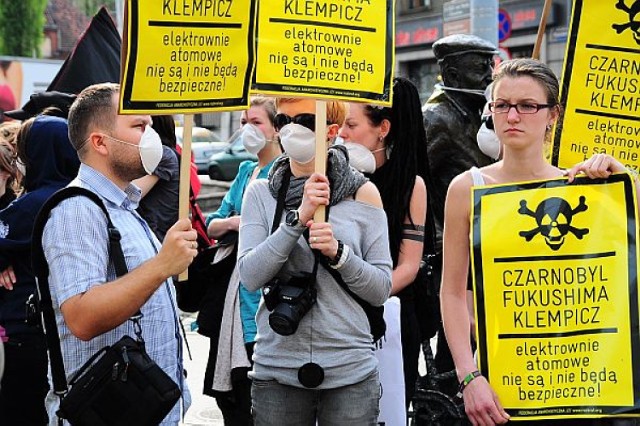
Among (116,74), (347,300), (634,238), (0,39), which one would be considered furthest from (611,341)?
(0,39)

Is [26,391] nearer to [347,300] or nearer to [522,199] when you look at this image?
[347,300]

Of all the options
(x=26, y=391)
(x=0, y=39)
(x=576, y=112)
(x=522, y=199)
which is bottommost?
(x=26, y=391)

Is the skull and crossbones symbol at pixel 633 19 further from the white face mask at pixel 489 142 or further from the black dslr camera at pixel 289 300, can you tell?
the black dslr camera at pixel 289 300

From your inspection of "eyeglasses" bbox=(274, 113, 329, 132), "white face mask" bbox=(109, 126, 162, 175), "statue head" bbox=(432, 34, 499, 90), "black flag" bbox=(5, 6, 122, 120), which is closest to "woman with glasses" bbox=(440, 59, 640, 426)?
"eyeglasses" bbox=(274, 113, 329, 132)

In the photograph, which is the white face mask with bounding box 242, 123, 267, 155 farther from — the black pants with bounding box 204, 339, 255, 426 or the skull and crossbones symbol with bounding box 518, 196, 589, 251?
the skull and crossbones symbol with bounding box 518, 196, 589, 251

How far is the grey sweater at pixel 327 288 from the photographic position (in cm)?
388

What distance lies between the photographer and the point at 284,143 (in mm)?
4102

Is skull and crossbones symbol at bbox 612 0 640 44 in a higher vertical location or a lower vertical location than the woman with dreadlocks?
higher

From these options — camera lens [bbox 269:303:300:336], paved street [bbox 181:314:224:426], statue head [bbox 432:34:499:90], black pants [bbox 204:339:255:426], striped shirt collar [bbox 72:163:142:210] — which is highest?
statue head [bbox 432:34:499:90]

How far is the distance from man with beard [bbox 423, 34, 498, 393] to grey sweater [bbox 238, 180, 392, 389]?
169 cm

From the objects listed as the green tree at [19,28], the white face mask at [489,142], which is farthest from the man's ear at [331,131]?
the green tree at [19,28]

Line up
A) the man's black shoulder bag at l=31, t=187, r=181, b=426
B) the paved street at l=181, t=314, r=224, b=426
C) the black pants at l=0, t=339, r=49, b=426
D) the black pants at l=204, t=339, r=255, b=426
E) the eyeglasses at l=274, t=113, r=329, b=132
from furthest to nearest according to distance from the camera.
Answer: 1. the paved street at l=181, t=314, r=224, b=426
2. the black pants at l=204, t=339, r=255, b=426
3. the black pants at l=0, t=339, r=49, b=426
4. the eyeglasses at l=274, t=113, r=329, b=132
5. the man's black shoulder bag at l=31, t=187, r=181, b=426

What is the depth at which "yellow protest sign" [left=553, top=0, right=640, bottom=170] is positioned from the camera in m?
4.11

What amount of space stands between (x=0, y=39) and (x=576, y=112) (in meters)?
39.9
